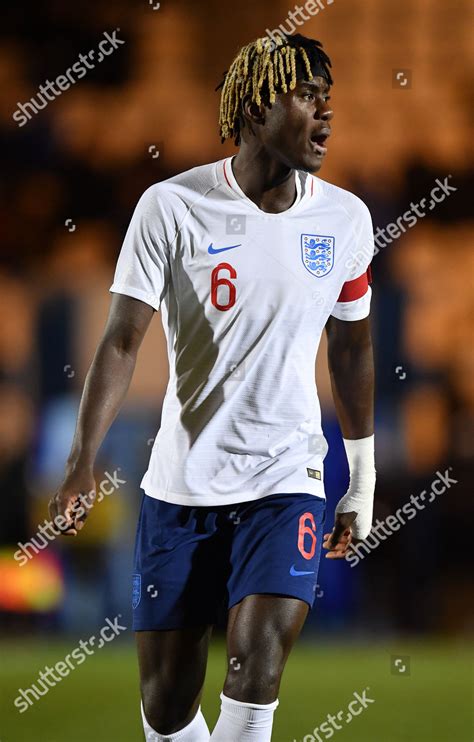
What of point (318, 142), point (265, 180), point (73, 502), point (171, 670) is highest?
point (318, 142)

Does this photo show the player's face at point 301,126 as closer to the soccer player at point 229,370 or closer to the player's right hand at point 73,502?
the soccer player at point 229,370

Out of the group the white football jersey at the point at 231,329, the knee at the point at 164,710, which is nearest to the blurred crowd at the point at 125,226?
the knee at the point at 164,710

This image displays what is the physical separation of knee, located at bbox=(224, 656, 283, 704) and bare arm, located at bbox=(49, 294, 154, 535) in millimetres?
506

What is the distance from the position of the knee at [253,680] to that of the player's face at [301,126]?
126 centimetres

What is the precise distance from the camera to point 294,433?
3.10 metres

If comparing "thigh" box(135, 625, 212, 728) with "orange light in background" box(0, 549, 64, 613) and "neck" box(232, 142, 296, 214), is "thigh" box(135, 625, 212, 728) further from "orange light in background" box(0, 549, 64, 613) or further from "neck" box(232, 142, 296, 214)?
"orange light in background" box(0, 549, 64, 613)

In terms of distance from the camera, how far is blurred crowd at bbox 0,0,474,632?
7.27m

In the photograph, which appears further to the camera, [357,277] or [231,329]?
[357,277]

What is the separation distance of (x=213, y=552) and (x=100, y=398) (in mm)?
505

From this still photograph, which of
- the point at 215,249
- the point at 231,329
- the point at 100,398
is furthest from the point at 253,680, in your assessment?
the point at 215,249

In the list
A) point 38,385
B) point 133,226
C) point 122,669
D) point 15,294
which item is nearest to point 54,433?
point 38,385

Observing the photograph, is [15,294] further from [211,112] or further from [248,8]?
[248,8]

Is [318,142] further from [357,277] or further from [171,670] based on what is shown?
[171,670]

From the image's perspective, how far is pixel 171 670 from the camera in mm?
3131
